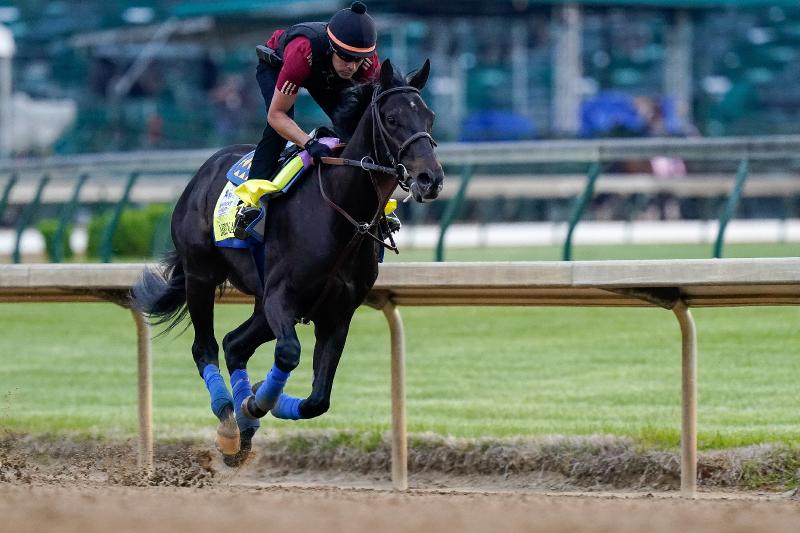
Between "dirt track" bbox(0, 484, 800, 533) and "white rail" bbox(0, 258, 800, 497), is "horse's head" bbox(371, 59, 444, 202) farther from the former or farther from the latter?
"dirt track" bbox(0, 484, 800, 533)

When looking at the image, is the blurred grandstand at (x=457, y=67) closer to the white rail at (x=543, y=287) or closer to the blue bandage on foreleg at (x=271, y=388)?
the white rail at (x=543, y=287)

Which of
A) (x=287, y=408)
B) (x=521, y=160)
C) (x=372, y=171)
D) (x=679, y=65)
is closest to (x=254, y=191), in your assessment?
(x=372, y=171)

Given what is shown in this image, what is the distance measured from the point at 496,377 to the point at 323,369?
2660 mm

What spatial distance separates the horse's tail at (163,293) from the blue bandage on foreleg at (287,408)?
37.4 inches

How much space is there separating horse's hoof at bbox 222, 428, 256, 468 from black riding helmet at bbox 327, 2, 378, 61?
1.66 metres

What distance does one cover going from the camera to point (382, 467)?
23.2 ft

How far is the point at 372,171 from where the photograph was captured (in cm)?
581

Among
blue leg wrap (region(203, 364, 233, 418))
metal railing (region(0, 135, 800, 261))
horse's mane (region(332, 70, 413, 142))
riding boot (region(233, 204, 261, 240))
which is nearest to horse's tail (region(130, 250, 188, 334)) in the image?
blue leg wrap (region(203, 364, 233, 418))

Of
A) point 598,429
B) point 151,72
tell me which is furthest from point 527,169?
point 151,72

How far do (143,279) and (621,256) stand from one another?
6185mm

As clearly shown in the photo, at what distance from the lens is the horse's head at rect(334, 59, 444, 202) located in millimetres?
5348

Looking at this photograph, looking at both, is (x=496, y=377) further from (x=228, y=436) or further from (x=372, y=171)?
(x=372, y=171)

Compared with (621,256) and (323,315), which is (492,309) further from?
(323,315)

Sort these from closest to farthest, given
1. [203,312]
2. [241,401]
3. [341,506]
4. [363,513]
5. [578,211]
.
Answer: [363,513] → [341,506] → [241,401] → [203,312] → [578,211]
